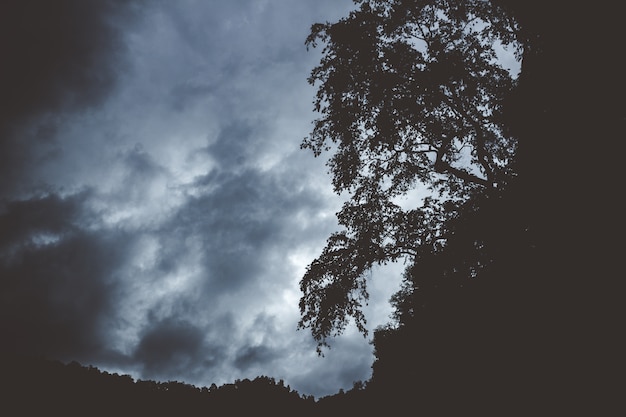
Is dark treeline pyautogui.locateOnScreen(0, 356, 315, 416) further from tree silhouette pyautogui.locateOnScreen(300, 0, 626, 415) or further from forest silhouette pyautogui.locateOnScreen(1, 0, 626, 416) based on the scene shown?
tree silhouette pyautogui.locateOnScreen(300, 0, 626, 415)

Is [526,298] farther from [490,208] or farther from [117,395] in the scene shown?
[117,395]

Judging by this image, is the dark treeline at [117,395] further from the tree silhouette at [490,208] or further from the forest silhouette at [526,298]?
the tree silhouette at [490,208]

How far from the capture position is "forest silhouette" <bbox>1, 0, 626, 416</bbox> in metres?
7.29

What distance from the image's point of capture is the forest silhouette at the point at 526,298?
729cm

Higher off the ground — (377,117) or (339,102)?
(339,102)

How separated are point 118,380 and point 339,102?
12254 mm

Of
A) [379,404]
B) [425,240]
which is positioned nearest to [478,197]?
[425,240]

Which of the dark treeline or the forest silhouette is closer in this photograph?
the forest silhouette

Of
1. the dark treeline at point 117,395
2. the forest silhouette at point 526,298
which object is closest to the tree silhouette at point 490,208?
the forest silhouette at point 526,298

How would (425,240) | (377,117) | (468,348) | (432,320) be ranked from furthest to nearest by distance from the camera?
(377,117)
(425,240)
(432,320)
(468,348)

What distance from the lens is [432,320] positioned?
1136 centimetres

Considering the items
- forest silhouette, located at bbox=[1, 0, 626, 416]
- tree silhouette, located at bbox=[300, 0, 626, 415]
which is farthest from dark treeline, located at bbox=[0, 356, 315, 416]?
tree silhouette, located at bbox=[300, 0, 626, 415]

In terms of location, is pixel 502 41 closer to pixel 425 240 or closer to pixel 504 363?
pixel 425 240

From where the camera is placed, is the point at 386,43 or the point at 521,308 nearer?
the point at 521,308
